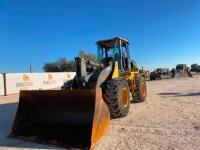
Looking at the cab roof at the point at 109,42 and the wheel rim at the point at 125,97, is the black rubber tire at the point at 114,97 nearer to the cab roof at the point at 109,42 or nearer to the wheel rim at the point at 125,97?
the wheel rim at the point at 125,97

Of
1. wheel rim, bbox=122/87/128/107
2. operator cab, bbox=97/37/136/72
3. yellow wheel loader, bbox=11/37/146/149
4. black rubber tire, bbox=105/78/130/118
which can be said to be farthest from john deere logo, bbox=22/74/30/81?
black rubber tire, bbox=105/78/130/118

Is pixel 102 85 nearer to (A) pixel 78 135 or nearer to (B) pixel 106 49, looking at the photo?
(A) pixel 78 135

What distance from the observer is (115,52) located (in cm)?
870

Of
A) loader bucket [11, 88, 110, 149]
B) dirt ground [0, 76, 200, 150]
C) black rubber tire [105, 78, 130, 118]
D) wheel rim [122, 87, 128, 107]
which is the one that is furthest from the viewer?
wheel rim [122, 87, 128, 107]

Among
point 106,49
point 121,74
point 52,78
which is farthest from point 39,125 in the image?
point 52,78

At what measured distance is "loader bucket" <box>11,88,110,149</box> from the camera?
4.77m

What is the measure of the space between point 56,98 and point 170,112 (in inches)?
146

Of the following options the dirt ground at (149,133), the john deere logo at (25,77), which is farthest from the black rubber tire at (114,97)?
the john deere logo at (25,77)

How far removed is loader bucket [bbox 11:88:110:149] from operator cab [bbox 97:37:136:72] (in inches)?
131

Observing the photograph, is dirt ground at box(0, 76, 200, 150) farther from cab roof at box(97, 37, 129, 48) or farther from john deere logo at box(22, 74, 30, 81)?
john deere logo at box(22, 74, 30, 81)

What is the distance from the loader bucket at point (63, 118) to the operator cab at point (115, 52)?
3.33m

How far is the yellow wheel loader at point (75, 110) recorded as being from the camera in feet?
15.9

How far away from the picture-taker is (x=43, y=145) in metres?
4.82

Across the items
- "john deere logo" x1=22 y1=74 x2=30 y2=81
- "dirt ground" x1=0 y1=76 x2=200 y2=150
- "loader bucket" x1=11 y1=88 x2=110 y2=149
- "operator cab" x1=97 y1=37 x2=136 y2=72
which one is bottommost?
"dirt ground" x1=0 y1=76 x2=200 y2=150
